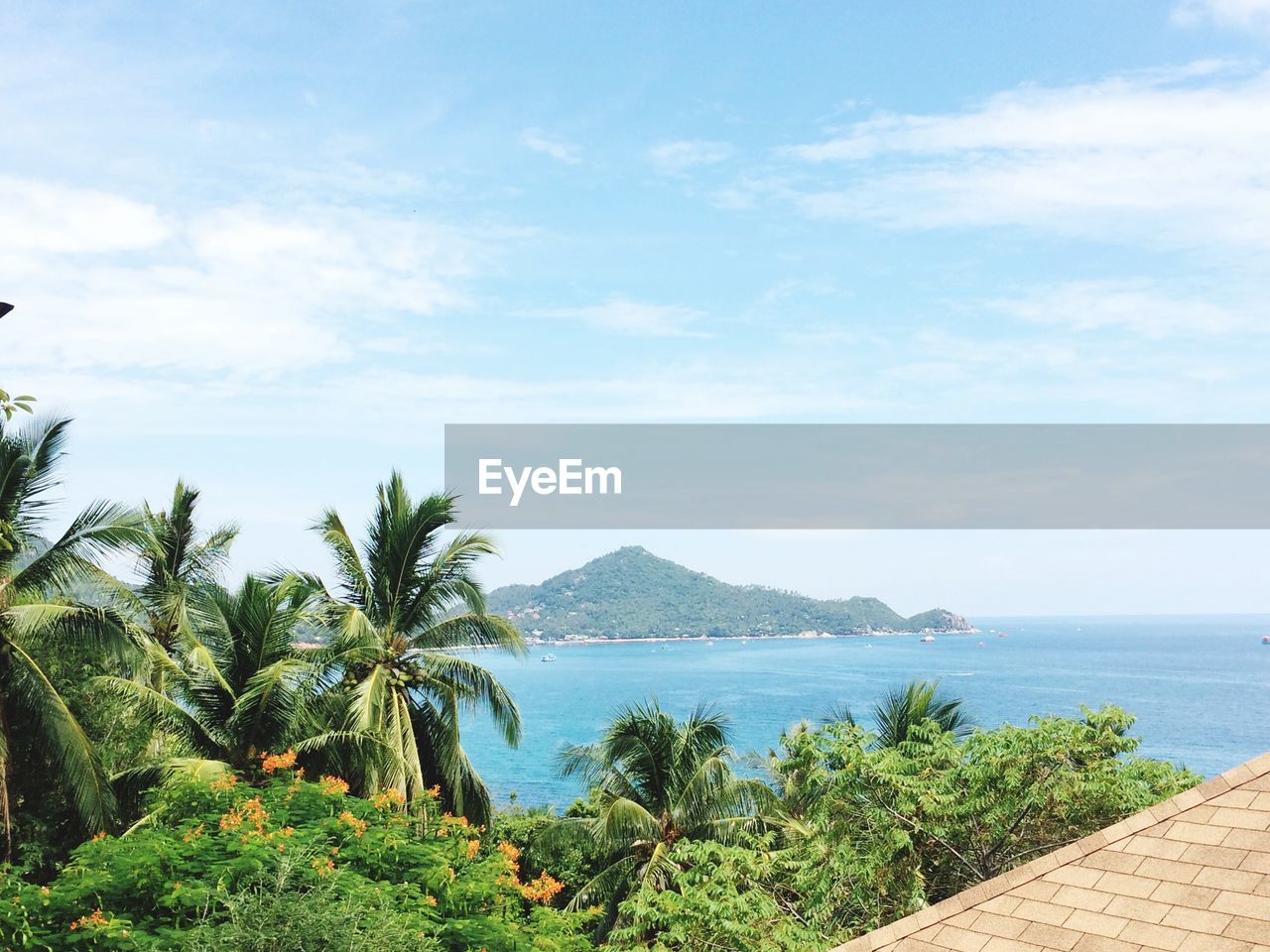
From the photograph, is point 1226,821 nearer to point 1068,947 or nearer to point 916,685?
point 1068,947

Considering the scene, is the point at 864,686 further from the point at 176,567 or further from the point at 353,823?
the point at 353,823

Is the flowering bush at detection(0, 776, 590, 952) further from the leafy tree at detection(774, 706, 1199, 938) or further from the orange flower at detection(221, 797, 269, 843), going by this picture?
the leafy tree at detection(774, 706, 1199, 938)

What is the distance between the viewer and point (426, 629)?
14859 mm

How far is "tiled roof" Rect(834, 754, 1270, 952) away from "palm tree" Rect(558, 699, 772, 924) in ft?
31.9

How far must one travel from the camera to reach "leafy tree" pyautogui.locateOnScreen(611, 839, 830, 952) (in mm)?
10953

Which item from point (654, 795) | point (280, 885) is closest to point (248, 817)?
point (280, 885)

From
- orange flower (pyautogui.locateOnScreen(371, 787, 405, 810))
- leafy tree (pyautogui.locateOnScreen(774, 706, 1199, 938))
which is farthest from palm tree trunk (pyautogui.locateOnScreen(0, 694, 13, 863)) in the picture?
leafy tree (pyautogui.locateOnScreen(774, 706, 1199, 938))

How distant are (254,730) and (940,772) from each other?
821cm

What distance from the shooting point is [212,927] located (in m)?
5.89

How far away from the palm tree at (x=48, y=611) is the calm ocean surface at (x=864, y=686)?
37041 millimetres

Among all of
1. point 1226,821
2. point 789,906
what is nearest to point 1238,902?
point 1226,821

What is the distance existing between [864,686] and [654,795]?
312 ft

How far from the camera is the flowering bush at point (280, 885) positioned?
20.1 feet

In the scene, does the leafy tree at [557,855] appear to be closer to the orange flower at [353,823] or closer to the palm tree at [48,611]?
the palm tree at [48,611]
